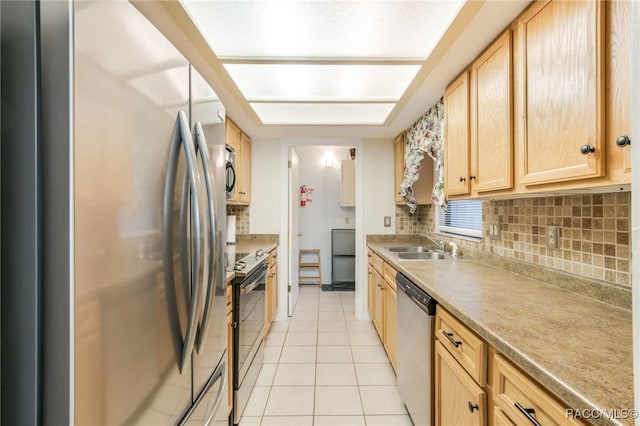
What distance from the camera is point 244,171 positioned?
10.0ft

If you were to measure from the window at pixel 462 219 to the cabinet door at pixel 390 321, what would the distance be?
2.71 ft

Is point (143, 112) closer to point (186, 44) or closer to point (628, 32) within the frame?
point (186, 44)

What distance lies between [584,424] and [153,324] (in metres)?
1.00

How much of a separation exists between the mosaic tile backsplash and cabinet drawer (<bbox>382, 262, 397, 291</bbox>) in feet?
2.29

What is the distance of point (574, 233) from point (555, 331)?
2.11 ft

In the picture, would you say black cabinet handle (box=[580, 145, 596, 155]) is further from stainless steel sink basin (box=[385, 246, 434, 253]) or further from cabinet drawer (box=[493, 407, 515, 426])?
stainless steel sink basin (box=[385, 246, 434, 253])

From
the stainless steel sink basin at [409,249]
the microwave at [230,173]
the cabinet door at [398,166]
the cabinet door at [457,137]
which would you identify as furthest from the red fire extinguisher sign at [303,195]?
the cabinet door at [457,137]

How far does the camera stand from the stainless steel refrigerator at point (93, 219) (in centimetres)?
48

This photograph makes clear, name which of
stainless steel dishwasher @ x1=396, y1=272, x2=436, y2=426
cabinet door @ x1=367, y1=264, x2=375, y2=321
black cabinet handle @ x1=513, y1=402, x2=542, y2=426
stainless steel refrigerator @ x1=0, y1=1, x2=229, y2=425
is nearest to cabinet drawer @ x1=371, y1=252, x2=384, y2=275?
cabinet door @ x1=367, y1=264, x2=375, y2=321

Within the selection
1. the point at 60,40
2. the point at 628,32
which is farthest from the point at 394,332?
the point at 60,40

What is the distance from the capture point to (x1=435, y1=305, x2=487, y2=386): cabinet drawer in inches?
37.6

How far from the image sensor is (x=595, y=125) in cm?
87

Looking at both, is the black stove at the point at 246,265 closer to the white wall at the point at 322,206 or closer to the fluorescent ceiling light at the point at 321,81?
the fluorescent ceiling light at the point at 321,81

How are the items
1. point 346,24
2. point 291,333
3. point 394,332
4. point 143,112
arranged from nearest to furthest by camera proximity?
point 143,112 → point 346,24 → point 394,332 → point 291,333
